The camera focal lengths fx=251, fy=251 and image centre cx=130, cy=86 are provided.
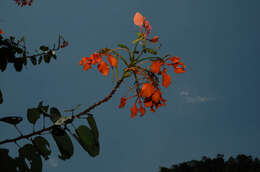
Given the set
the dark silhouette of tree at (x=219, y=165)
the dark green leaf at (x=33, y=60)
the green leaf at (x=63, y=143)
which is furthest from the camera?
the dark silhouette of tree at (x=219, y=165)

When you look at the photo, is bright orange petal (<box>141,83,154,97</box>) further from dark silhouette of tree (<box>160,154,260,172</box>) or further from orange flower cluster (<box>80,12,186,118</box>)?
dark silhouette of tree (<box>160,154,260,172</box>)

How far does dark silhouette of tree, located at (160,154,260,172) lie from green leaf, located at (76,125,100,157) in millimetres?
22199

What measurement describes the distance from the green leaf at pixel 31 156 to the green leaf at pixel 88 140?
0.21 metres

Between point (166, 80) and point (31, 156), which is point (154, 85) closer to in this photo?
point (166, 80)

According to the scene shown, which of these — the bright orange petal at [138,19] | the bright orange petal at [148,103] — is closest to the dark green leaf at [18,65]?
the bright orange petal at [138,19]

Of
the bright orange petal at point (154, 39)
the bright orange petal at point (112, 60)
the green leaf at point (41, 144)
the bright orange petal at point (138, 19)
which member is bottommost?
the green leaf at point (41, 144)

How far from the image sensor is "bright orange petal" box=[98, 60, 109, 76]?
4.22 feet

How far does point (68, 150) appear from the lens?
1197mm

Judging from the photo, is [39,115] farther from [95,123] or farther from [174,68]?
[174,68]

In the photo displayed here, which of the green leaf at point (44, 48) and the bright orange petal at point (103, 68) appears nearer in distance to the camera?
the bright orange petal at point (103, 68)

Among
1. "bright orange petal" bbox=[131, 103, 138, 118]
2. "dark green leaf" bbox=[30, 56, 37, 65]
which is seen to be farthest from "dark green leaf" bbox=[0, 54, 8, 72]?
"bright orange petal" bbox=[131, 103, 138, 118]

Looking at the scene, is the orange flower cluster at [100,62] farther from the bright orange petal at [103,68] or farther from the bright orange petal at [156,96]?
the bright orange petal at [156,96]

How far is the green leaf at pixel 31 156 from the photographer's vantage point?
46.0 inches

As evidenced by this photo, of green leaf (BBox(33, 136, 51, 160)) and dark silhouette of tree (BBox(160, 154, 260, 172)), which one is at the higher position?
dark silhouette of tree (BBox(160, 154, 260, 172))
